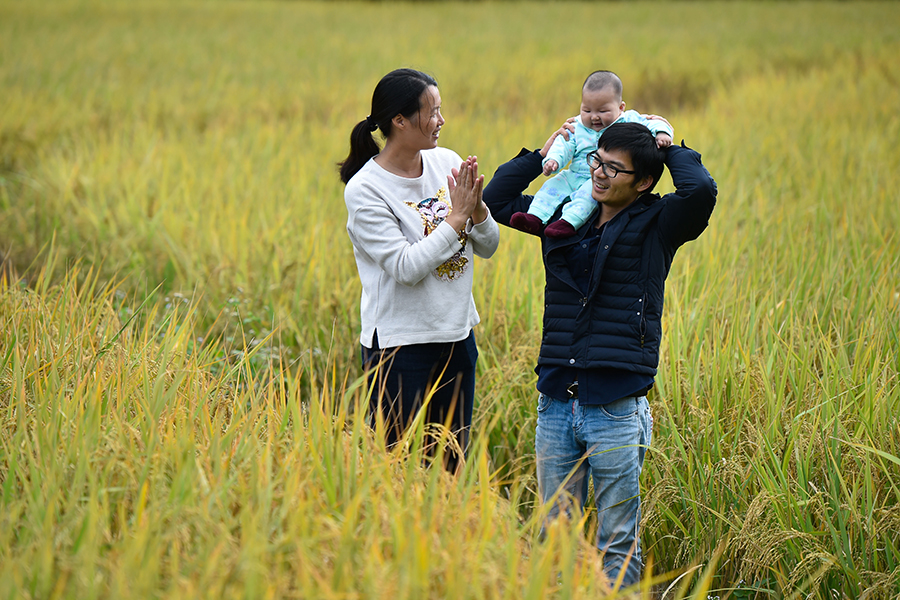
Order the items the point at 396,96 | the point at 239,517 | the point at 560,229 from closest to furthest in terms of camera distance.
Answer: the point at 239,517 < the point at 560,229 < the point at 396,96

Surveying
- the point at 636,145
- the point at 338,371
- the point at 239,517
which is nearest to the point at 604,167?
the point at 636,145

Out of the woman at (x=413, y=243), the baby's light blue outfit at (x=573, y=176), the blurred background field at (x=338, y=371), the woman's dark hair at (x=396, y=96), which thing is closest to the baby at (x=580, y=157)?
the baby's light blue outfit at (x=573, y=176)

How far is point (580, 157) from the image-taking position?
1825 mm

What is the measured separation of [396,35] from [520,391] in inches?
515

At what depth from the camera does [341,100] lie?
8.41 meters

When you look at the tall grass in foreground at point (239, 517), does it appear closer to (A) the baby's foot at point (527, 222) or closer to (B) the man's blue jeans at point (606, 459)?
(B) the man's blue jeans at point (606, 459)

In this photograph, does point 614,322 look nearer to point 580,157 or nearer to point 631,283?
point 631,283

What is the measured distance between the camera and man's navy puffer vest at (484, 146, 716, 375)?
159 cm

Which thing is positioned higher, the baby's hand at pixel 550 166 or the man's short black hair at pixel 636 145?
the man's short black hair at pixel 636 145

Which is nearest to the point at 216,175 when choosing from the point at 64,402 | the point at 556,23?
the point at 64,402

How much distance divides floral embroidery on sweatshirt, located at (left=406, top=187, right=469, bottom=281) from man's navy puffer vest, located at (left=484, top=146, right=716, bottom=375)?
325 mm

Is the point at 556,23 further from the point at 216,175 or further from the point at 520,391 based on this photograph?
the point at 520,391

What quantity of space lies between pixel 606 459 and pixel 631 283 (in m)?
0.41

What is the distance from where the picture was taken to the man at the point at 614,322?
5.25 feet
